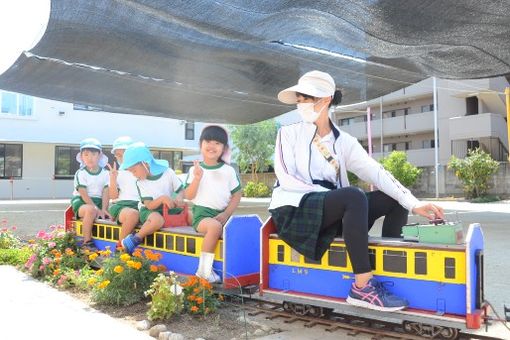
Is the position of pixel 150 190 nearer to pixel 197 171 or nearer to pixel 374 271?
pixel 197 171

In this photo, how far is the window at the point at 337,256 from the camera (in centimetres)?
376

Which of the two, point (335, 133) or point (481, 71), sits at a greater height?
point (481, 71)

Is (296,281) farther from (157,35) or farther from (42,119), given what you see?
(42,119)

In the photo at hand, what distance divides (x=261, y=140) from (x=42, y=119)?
13160 mm

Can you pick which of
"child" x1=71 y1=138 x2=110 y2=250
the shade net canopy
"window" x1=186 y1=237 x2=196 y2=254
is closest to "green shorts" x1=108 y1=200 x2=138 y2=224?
"child" x1=71 y1=138 x2=110 y2=250

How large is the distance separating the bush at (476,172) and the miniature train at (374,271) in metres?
23.9

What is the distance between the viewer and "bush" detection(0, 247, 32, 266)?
7.15 metres

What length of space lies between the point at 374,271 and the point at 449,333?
0.63m

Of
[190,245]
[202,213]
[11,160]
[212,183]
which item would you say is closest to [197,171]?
[212,183]

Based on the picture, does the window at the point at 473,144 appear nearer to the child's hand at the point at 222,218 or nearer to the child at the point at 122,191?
the child at the point at 122,191

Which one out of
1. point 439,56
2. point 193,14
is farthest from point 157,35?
point 439,56

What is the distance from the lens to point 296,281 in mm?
4055

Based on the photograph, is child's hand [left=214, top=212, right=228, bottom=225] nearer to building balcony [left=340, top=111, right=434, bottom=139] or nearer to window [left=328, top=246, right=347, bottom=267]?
window [left=328, top=246, right=347, bottom=267]

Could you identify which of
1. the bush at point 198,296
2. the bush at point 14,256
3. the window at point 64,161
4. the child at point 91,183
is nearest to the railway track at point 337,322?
the bush at point 198,296
